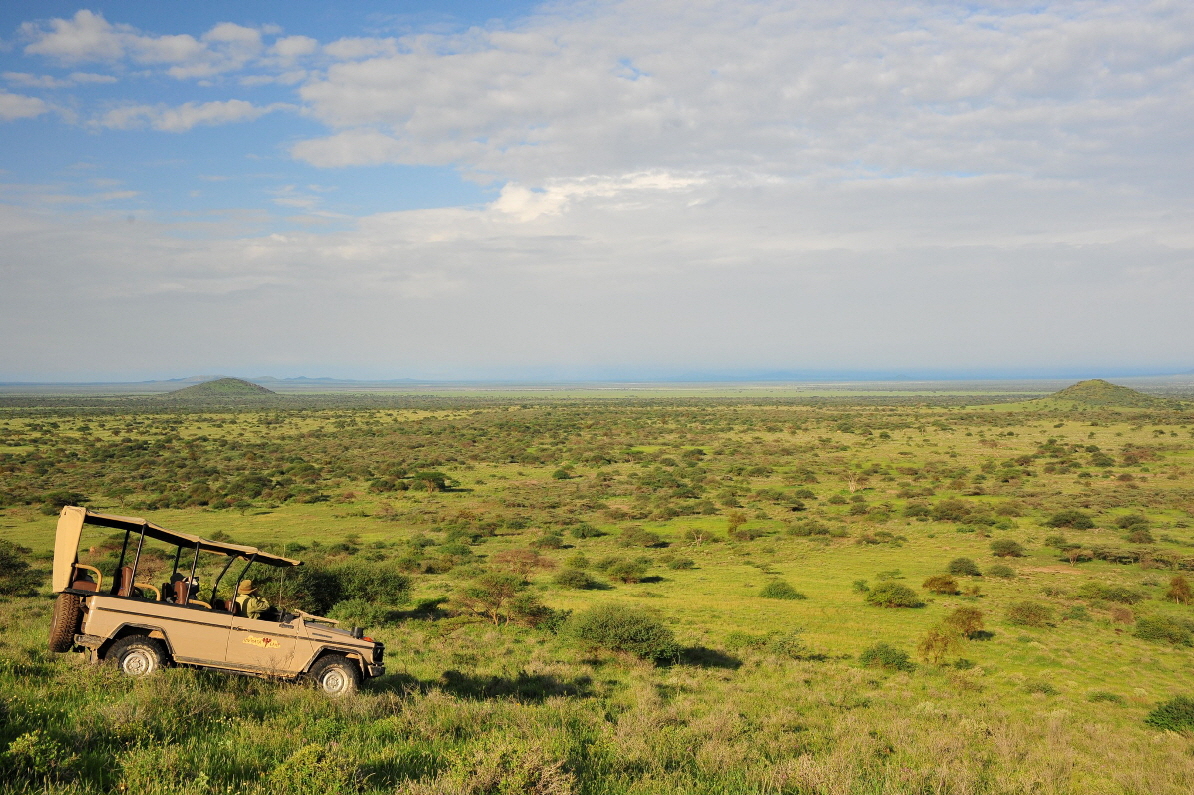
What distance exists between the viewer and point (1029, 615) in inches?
946

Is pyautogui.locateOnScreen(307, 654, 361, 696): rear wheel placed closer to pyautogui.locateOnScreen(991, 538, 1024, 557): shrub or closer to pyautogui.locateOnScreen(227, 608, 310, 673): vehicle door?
pyautogui.locateOnScreen(227, 608, 310, 673): vehicle door

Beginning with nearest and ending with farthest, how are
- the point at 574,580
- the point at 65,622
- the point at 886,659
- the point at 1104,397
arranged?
the point at 65,622 < the point at 886,659 < the point at 574,580 < the point at 1104,397

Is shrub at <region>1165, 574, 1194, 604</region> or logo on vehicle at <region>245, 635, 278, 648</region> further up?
logo on vehicle at <region>245, 635, 278, 648</region>

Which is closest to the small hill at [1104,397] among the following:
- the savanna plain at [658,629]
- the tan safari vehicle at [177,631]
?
the savanna plain at [658,629]

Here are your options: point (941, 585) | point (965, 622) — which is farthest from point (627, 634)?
point (941, 585)

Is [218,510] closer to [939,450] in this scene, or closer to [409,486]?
[409,486]

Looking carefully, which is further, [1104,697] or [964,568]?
[964,568]

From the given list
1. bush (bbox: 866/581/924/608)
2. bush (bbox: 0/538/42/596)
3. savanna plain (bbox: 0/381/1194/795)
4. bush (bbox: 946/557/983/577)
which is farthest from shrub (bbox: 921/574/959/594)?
bush (bbox: 0/538/42/596)

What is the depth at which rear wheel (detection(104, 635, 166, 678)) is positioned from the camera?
31.1 ft

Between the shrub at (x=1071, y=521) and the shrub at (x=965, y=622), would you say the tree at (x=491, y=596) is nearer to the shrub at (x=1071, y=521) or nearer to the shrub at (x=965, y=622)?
the shrub at (x=965, y=622)

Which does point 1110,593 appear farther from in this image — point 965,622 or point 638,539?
point 638,539

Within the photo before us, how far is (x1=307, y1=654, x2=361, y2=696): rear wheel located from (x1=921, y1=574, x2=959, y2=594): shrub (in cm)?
2578

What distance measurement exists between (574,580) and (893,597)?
13.0m

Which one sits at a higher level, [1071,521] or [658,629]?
[658,629]
